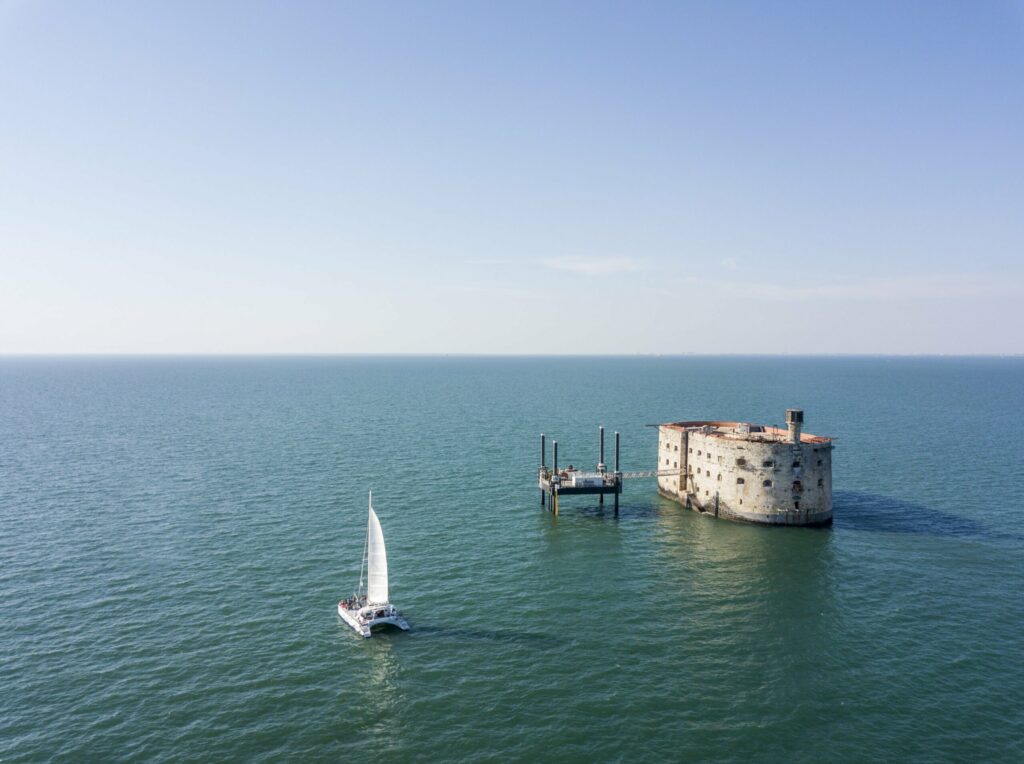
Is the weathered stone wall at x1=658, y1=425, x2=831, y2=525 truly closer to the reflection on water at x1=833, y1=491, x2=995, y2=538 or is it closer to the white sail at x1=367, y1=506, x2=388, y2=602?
the reflection on water at x1=833, y1=491, x2=995, y2=538

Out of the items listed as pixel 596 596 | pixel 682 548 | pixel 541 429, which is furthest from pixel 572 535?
pixel 541 429

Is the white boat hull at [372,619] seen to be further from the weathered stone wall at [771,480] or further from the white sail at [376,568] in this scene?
the weathered stone wall at [771,480]

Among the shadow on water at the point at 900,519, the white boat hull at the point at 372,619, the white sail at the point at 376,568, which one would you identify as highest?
the white sail at the point at 376,568

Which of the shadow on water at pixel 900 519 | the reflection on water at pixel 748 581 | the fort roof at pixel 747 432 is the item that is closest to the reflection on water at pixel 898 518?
the shadow on water at pixel 900 519

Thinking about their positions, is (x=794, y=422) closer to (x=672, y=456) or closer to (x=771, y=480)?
(x=771, y=480)

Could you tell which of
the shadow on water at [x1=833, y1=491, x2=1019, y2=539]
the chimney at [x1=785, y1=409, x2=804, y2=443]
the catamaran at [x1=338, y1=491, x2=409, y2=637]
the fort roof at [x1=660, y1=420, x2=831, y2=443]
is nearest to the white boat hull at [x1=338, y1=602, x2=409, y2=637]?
the catamaran at [x1=338, y1=491, x2=409, y2=637]

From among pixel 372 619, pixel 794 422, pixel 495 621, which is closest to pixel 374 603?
pixel 372 619
